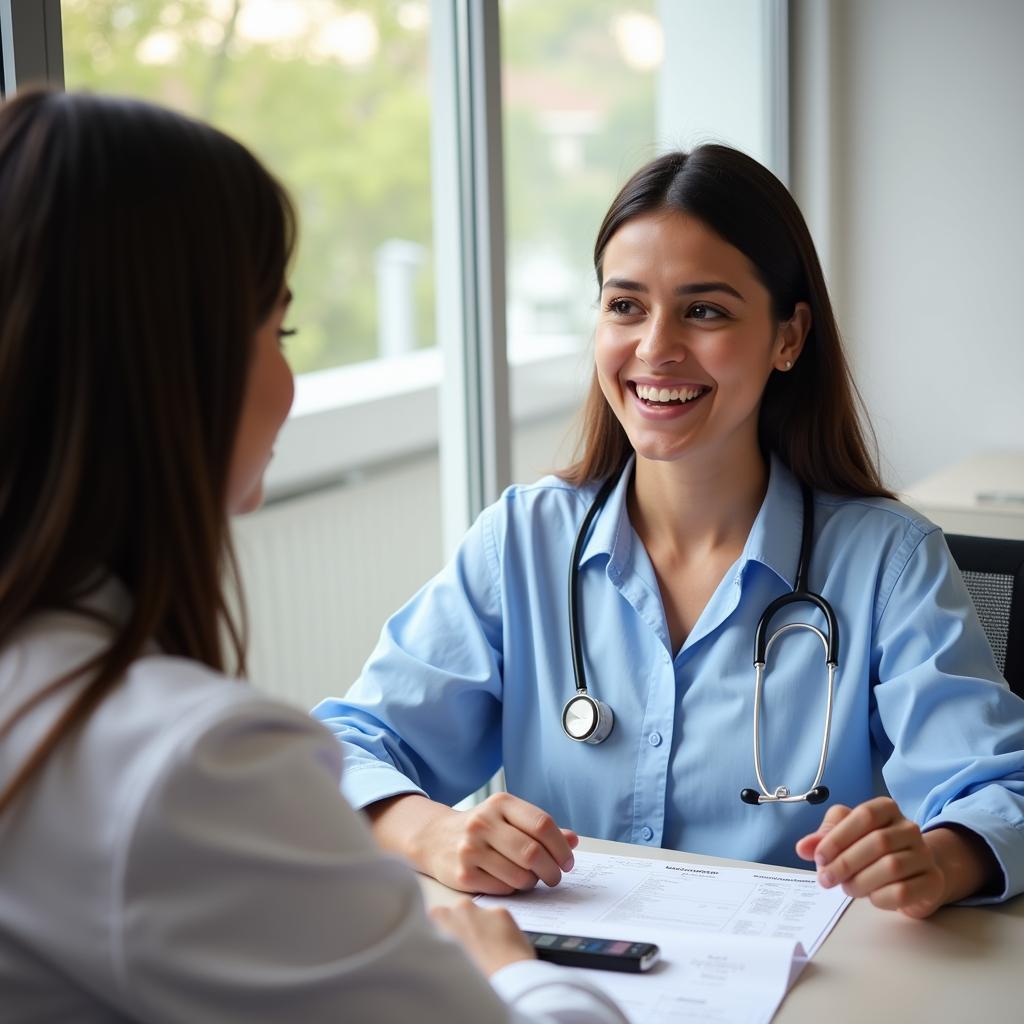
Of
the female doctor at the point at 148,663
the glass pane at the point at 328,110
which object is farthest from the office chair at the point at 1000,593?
the glass pane at the point at 328,110

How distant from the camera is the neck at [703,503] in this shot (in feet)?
5.10

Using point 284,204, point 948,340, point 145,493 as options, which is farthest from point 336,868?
point 948,340

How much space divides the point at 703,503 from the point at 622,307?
26 centimetres

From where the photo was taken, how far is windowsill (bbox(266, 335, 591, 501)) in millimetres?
3014

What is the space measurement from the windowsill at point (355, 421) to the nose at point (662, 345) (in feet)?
4.11

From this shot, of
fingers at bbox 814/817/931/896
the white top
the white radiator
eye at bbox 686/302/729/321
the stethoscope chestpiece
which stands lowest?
the white radiator

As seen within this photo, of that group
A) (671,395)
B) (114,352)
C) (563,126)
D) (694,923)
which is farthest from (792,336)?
(563,126)

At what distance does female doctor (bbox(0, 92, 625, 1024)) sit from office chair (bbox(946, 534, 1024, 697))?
38.4 inches

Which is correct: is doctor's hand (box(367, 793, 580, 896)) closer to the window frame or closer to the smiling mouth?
the smiling mouth

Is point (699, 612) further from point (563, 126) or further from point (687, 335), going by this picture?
point (563, 126)

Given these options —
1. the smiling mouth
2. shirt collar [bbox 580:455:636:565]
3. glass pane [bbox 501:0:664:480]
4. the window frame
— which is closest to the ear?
the smiling mouth

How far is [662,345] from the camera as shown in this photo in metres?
1.51

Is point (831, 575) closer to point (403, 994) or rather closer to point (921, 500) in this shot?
point (403, 994)

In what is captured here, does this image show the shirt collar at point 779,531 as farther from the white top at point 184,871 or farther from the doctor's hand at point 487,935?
the white top at point 184,871
